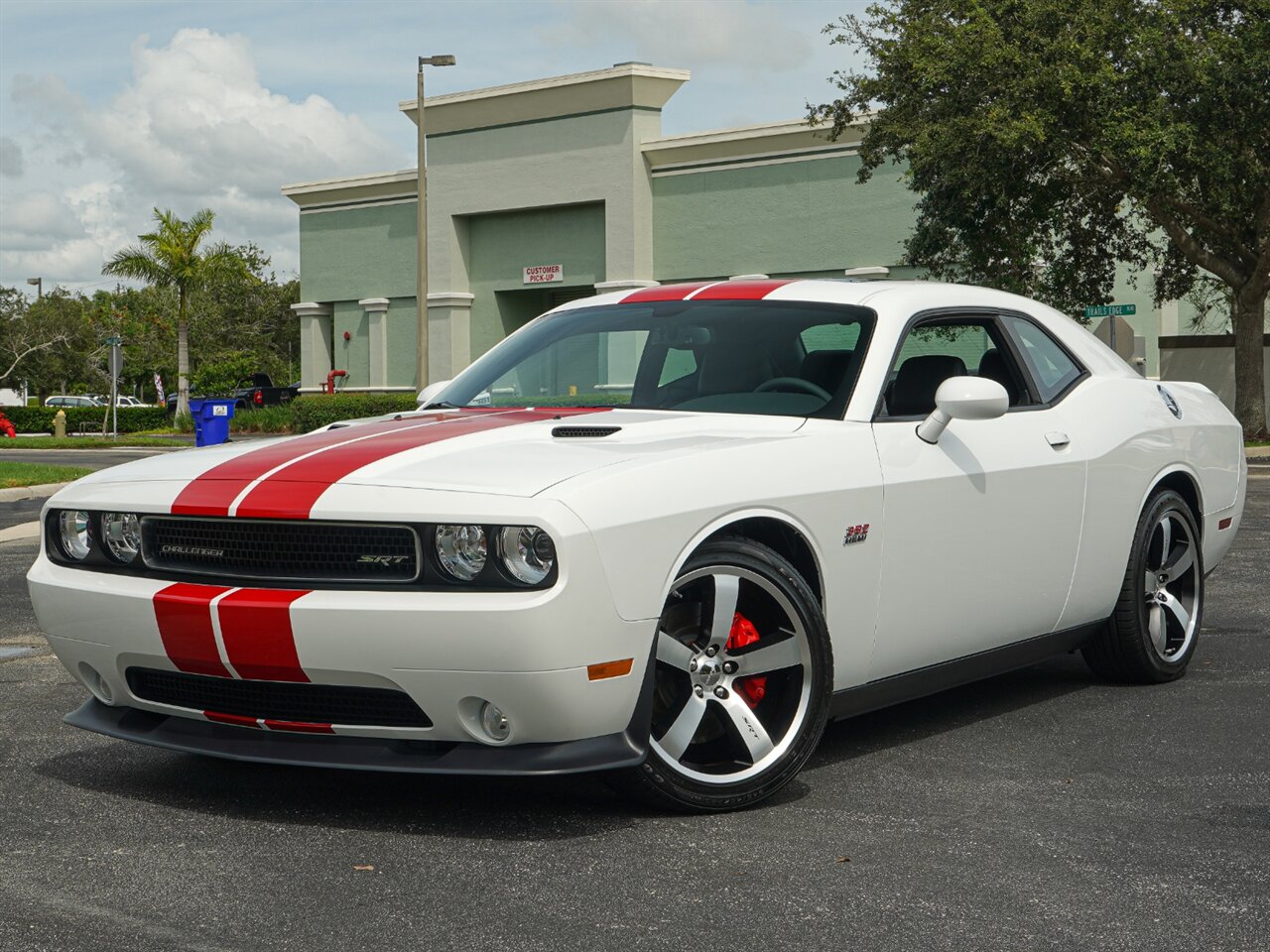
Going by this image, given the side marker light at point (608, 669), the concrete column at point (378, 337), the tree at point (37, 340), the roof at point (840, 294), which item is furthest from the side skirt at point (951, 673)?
the tree at point (37, 340)

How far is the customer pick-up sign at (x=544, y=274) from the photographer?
42.0m

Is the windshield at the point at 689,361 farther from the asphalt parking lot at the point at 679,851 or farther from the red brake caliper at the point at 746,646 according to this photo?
the asphalt parking lot at the point at 679,851

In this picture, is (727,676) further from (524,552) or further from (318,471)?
(318,471)

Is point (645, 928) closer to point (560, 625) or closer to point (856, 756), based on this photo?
point (560, 625)

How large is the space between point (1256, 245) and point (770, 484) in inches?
1013

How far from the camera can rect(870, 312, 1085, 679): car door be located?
16.6 ft

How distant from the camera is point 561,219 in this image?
41.9 metres

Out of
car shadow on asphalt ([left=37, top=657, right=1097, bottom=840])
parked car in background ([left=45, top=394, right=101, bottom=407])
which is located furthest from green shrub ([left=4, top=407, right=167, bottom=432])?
car shadow on asphalt ([left=37, top=657, right=1097, bottom=840])

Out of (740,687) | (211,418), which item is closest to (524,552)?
(740,687)

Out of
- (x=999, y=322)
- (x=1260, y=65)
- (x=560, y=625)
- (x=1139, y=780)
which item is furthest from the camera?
(x=1260, y=65)

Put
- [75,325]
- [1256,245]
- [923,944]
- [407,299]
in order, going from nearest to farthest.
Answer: [923,944] < [1256,245] < [407,299] < [75,325]

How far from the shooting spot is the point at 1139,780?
4953 millimetres

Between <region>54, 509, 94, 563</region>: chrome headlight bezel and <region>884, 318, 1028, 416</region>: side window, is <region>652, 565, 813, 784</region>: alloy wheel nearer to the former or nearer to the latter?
<region>884, 318, 1028, 416</region>: side window

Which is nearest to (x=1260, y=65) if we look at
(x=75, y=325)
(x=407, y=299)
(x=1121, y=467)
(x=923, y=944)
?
(x=1121, y=467)
